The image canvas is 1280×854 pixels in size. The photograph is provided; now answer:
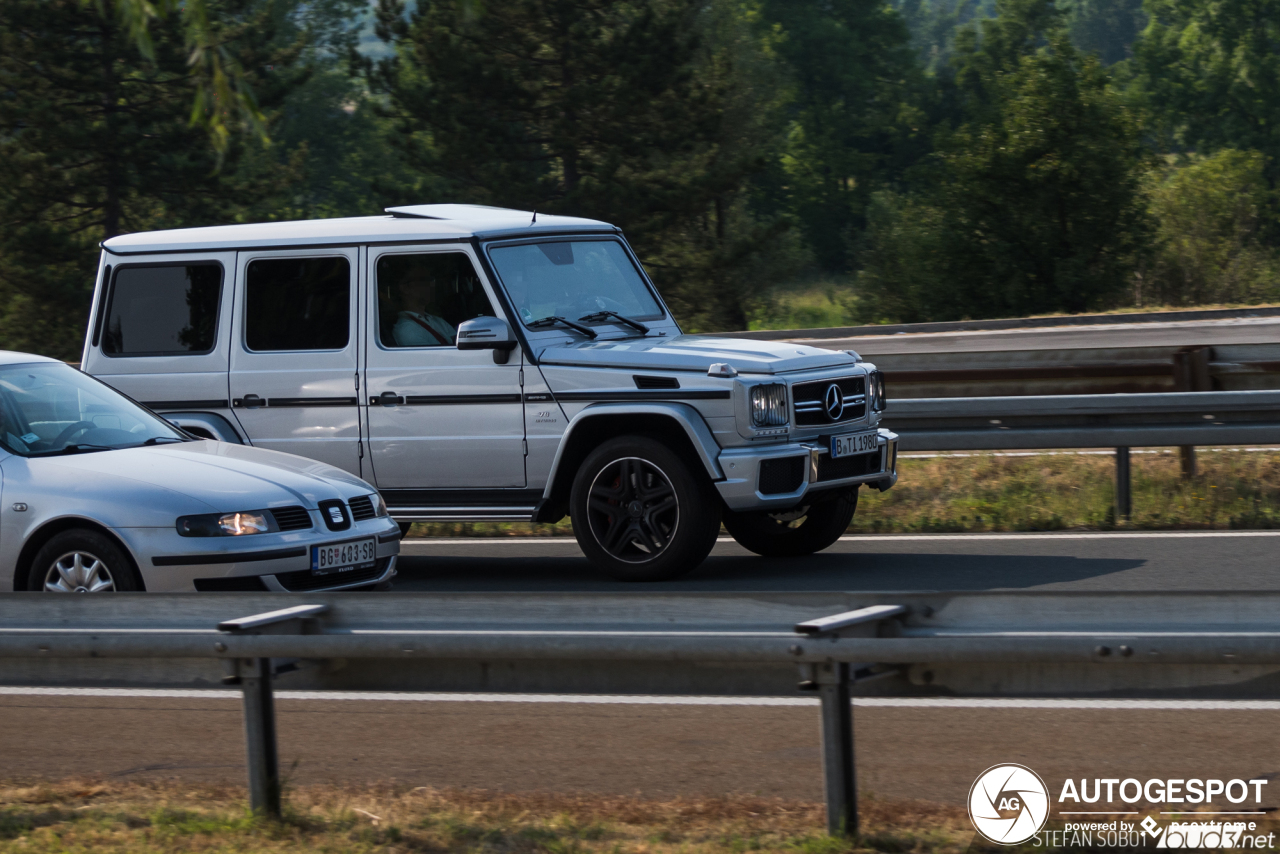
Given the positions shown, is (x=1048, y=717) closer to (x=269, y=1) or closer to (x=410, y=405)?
(x=410, y=405)

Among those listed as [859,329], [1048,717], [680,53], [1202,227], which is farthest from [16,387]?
[1202,227]

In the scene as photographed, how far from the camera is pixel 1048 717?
19.7 feet

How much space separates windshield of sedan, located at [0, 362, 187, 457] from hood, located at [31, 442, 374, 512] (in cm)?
18

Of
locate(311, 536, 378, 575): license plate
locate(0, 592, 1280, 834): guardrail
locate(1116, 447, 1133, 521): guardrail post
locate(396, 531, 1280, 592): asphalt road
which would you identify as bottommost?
locate(396, 531, 1280, 592): asphalt road

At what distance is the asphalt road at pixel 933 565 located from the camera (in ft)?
28.4

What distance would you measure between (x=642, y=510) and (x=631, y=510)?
64mm

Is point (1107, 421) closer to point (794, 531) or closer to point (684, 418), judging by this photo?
point (794, 531)

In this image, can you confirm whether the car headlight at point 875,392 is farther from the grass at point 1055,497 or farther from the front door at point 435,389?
the front door at point 435,389

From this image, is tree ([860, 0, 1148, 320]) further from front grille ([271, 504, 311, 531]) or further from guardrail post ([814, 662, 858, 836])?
guardrail post ([814, 662, 858, 836])

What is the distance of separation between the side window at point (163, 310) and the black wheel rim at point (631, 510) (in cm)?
279

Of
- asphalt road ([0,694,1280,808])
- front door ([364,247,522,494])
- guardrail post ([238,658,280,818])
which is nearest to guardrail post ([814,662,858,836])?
asphalt road ([0,694,1280,808])

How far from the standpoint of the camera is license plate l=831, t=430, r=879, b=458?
9008mm

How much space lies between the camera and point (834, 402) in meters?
9.09

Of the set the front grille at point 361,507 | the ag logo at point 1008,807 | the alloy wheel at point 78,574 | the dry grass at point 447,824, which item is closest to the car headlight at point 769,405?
the front grille at point 361,507
